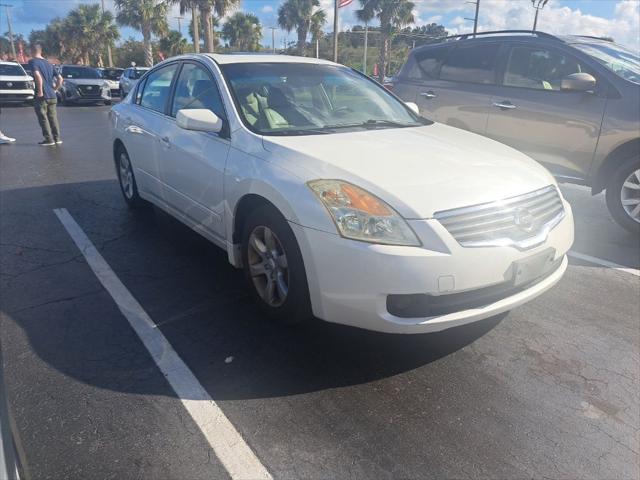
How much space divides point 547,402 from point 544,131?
3.71m

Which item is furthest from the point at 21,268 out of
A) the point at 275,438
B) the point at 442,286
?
the point at 442,286

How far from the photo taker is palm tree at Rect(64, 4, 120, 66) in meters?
48.9

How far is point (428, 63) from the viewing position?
6.72 m

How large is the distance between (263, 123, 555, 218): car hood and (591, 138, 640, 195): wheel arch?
2109 mm

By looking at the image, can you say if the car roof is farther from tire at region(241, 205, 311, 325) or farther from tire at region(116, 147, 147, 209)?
tire at region(116, 147, 147, 209)

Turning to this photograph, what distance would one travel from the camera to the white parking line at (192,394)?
2129 millimetres

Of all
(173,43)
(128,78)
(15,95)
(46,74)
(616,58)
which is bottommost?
(15,95)

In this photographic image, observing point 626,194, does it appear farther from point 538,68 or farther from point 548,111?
point 538,68

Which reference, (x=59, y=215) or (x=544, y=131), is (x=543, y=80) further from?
(x=59, y=215)

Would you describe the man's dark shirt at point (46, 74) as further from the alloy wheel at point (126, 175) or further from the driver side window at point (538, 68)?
the driver side window at point (538, 68)

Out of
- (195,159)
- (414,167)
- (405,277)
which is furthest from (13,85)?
(405,277)

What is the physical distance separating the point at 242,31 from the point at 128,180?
52.9m

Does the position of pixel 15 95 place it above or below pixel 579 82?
below

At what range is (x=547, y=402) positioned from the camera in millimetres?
2539
